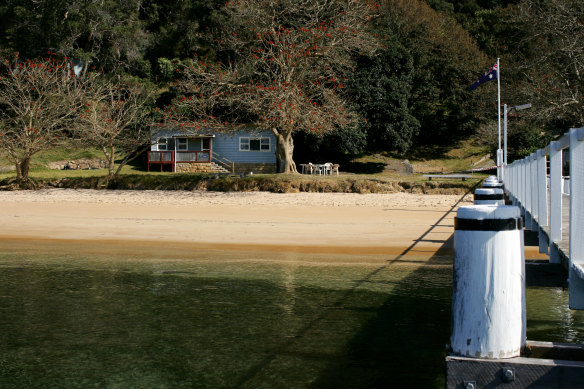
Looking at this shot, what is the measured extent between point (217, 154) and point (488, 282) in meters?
41.5

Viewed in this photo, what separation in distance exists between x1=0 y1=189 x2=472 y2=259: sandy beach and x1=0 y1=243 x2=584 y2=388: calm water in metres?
2.32

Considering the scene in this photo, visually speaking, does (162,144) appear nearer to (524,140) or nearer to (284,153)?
(284,153)

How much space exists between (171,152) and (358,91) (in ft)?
43.2

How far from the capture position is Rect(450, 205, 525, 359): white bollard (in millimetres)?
2908

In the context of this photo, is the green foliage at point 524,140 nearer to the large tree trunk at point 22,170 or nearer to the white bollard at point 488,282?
the large tree trunk at point 22,170

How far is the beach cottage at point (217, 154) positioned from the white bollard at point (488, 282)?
130ft

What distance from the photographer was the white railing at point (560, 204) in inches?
166

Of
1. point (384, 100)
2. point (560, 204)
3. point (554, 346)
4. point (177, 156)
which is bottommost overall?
point (554, 346)

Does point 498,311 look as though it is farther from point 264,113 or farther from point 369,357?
point 264,113

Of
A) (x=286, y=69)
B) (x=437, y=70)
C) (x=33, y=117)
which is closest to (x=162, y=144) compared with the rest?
(x=33, y=117)

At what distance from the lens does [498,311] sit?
2955mm

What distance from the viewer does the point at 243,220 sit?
18938 mm

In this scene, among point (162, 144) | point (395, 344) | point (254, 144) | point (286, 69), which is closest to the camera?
point (395, 344)

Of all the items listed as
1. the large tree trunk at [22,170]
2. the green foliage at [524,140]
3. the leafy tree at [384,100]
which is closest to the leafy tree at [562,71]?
the green foliage at [524,140]
